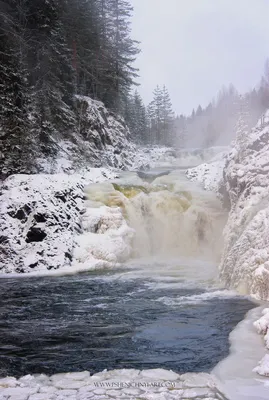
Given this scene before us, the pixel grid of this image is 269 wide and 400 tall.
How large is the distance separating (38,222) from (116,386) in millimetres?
11065

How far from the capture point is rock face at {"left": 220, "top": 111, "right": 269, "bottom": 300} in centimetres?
959

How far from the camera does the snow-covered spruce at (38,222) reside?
14180mm

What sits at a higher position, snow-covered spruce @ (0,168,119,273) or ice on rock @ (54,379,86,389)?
snow-covered spruce @ (0,168,119,273)

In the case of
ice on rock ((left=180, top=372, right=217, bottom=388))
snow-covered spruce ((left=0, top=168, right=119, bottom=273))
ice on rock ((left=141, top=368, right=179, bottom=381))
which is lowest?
ice on rock ((left=141, top=368, right=179, bottom=381))

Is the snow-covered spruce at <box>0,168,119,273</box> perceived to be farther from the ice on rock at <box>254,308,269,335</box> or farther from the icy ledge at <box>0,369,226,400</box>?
the icy ledge at <box>0,369,226,400</box>

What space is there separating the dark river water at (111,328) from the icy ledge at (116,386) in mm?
328

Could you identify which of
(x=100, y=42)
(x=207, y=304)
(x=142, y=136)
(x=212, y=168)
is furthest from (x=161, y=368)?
(x=142, y=136)

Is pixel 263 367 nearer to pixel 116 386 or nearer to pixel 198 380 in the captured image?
pixel 198 380

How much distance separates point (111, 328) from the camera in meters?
7.41

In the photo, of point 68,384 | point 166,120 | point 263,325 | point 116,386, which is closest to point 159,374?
point 116,386

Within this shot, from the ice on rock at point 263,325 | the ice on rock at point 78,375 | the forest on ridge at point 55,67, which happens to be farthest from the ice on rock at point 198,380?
the forest on ridge at point 55,67

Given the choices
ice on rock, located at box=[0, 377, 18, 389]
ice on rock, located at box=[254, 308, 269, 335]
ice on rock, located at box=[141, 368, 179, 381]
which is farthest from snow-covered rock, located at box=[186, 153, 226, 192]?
ice on rock, located at box=[0, 377, 18, 389]

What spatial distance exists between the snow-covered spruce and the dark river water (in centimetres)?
290

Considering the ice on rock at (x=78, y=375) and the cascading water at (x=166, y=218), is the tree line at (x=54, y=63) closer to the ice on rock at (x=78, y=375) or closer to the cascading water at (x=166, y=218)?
the cascading water at (x=166, y=218)
